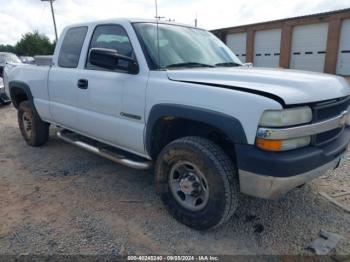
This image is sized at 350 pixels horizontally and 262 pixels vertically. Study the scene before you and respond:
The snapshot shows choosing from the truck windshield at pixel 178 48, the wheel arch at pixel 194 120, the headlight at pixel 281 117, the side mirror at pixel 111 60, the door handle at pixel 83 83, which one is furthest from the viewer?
the door handle at pixel 83 83

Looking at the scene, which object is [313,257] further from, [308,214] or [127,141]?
[127,141]

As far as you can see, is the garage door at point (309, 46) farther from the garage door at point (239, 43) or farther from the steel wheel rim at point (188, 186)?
the steel wheel rim at point (188, 186)

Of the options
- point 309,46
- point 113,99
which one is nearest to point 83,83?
point 113,99

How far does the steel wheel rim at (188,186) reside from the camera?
9.34 ft

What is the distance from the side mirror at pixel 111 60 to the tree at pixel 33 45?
50.4m

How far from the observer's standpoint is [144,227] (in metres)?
2.98

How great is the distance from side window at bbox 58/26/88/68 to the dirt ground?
1.49 metres

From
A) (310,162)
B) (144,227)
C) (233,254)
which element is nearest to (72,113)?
(144,227)

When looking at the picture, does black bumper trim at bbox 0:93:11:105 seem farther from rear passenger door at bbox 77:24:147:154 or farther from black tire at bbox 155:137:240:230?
black tire at bbox 155:137:240:230

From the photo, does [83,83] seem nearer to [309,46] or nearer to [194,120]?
[194,120]

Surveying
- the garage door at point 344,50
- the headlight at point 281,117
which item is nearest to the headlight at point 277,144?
the headlight at point 281,117

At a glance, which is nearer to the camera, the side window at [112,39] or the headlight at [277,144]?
the headlight at [277,144]

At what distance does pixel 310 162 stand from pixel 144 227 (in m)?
1.59

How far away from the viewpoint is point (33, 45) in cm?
5072
